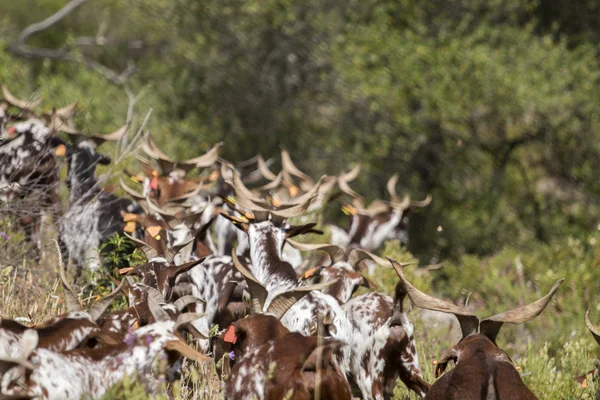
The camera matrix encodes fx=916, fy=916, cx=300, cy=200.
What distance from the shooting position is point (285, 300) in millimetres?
6453

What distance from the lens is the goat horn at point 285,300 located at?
638cm

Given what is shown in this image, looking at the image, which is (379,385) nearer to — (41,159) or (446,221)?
(41,159)

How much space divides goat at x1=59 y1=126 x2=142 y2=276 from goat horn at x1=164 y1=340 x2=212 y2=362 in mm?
3363

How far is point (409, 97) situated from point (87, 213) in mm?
8434

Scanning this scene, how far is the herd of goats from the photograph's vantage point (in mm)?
5473

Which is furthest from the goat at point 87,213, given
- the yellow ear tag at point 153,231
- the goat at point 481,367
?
the goat at point 481,367

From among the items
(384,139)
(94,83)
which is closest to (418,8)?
(384,139)

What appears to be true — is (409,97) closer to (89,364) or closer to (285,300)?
(285,300)

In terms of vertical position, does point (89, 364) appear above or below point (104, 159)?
above

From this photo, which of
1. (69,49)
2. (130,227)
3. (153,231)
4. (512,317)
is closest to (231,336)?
(512,317)

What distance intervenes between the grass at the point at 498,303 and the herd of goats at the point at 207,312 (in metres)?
0.26

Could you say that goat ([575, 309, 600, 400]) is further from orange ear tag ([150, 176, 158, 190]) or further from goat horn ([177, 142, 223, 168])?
goat horn ([177, 142, 223, 168])

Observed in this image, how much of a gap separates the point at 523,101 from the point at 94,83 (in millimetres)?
8430

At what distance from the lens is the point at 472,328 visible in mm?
6070
